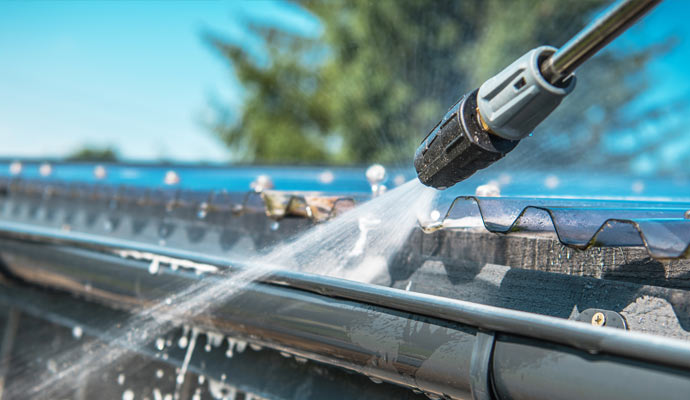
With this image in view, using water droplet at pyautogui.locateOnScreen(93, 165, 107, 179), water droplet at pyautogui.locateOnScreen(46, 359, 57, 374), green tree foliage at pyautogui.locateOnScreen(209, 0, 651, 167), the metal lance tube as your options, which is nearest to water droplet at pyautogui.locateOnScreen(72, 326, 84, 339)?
water droplet at pyautogui.locateOnScreen(46, 359, 57, 374)

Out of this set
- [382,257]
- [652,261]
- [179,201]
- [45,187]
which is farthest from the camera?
[45,187]

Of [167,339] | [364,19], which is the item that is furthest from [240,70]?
[167,339]

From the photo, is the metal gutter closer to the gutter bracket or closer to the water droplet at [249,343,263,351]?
the gutter bracket

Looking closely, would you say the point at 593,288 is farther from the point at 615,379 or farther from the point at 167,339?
the point at 167,339

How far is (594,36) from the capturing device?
32.4 inches

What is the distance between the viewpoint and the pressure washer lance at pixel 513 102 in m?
0.82

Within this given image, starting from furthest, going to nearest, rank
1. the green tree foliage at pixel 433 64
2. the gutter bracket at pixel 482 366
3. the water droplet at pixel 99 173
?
the green tree foliage at pixel 433 64 → the water droplet at pixel 99 173 → the gutter bracket at pixel 482 366

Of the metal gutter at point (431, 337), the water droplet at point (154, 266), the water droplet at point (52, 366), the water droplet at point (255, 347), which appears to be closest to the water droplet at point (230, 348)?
the water droplet at point (255, 347)

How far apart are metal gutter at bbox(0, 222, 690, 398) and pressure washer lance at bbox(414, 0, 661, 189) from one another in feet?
0.94

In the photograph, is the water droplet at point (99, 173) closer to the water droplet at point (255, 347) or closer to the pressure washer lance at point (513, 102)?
the water droplet at point (255, 347)

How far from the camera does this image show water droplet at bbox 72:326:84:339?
2.24 metres

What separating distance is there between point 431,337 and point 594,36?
2.05 ft

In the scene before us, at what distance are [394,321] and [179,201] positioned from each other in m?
1.37

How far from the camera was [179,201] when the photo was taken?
2207 millimetres
